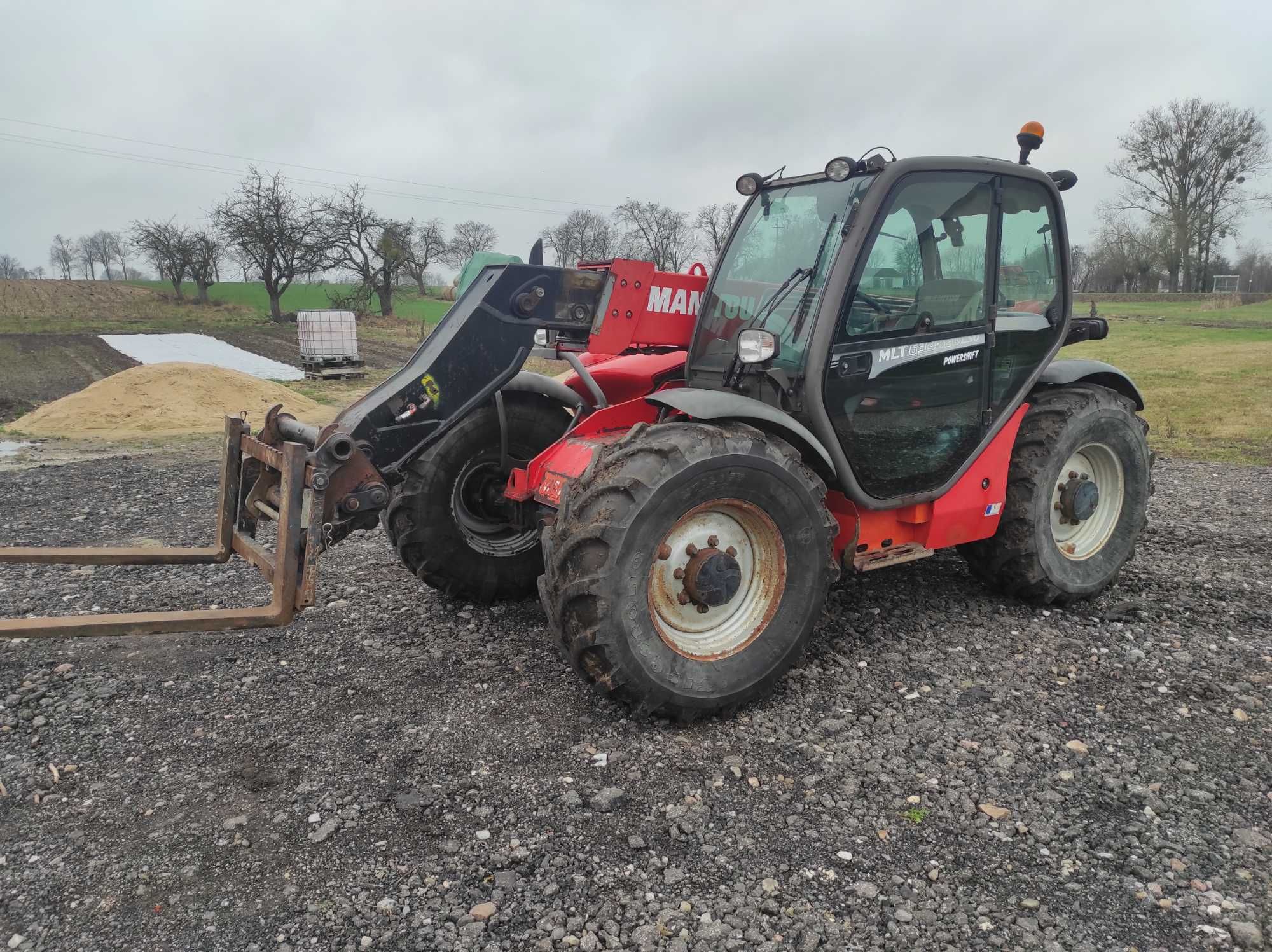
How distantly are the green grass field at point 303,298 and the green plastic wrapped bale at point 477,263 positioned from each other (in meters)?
39.1

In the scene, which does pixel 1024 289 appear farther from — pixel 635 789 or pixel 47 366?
pixel 47 366

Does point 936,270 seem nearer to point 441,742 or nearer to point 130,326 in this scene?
point 441,742

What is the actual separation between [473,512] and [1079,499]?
3416 millimetres

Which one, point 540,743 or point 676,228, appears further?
point 676,228

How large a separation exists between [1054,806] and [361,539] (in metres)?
5.10

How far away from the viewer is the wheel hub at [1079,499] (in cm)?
500

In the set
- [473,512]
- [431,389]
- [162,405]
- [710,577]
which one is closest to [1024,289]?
[710,577]

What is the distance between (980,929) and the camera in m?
2.61

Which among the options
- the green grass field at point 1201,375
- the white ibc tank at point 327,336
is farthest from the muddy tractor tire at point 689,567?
the white ibc tank at point 327,336

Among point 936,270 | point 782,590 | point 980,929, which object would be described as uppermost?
point 936,270

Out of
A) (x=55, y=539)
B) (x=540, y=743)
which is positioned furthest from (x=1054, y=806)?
(x=55, y=539)

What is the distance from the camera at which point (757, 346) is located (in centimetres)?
400

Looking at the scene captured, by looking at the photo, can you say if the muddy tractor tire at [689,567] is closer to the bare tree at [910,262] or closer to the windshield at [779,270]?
the windshield at [779,270]

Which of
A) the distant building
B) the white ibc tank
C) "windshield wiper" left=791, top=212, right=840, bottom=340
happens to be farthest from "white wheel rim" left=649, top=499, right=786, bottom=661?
the white ibc tank
